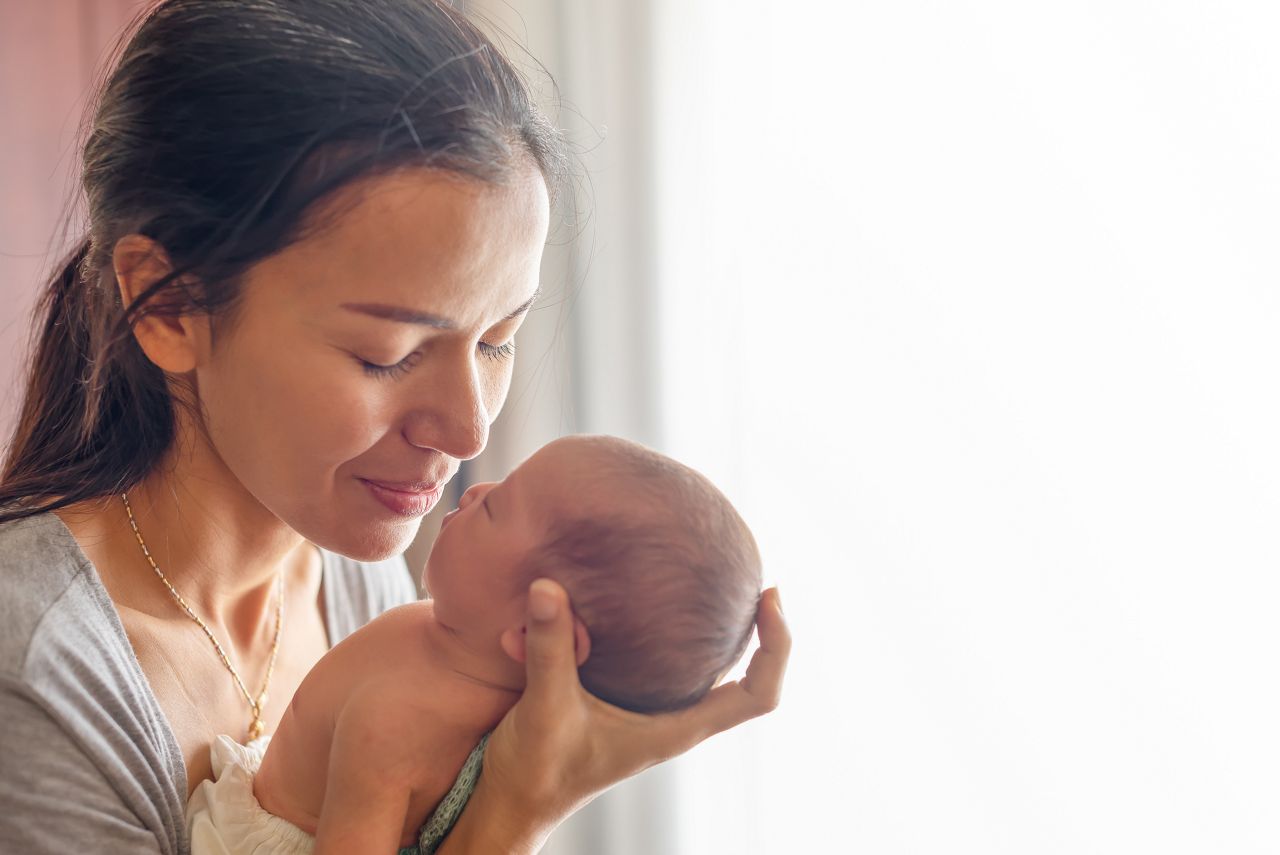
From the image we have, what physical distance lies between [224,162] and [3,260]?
2.18 m

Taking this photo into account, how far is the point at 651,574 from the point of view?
1122mm

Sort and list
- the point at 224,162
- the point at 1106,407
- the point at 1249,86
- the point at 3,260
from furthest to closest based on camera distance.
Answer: the point at 3,260 → the point at 1106,407 → the point at 1249,86 → the point at 224,162

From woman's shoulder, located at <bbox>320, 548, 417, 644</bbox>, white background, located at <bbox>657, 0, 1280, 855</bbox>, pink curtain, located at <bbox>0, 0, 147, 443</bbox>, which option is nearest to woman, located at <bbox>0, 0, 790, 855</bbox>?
woman's shoulder, located at <bbox>320, 548, 417, 644</bbox>

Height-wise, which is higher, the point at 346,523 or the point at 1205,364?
the point at 1205,364

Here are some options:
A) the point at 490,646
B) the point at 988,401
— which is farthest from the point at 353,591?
the point at 988,401

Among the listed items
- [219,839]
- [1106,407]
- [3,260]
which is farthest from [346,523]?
[3,260]

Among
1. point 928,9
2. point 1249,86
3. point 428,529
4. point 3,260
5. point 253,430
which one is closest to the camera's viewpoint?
point 253,430

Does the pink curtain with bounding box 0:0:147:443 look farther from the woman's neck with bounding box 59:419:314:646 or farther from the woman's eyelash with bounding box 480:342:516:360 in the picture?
the woman's eyelash with bounding box 480:342:516:360

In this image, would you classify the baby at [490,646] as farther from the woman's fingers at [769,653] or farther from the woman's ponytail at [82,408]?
the woman's ponytail at [82,408]

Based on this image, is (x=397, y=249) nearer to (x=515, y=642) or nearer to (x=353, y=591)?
(x=515, y=642)

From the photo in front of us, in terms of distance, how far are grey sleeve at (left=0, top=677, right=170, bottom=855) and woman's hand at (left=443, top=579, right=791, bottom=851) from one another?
0.36m

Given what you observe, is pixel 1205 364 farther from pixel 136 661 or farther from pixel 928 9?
pixel 136 661

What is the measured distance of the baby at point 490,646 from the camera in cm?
113

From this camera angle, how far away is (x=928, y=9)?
1638 millimetres
